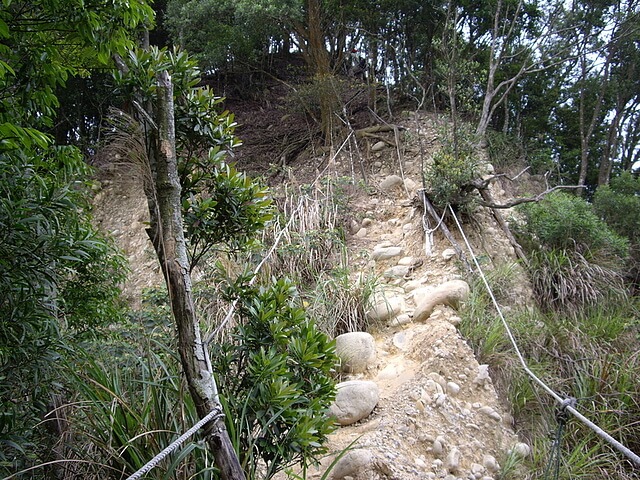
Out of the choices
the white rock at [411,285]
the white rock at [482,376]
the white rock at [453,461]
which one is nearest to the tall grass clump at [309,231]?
the white rock at [411,285]

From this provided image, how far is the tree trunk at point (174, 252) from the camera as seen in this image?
67.4 inches

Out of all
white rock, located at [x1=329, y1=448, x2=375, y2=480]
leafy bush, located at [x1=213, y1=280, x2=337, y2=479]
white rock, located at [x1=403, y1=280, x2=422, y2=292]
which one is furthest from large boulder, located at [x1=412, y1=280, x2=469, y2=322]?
leafy bush, located at [x1=213, y1=280, x2=337, y2=479]

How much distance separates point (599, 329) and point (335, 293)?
219cm

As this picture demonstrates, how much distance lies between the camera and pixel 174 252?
69.4 inches

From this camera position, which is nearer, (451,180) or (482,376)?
(482,376)

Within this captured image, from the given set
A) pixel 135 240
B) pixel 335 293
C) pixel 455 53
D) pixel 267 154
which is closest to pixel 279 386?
pixel 335 293

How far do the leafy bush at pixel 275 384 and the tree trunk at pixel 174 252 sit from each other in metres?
0.17

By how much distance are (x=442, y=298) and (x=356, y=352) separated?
36.7 inches

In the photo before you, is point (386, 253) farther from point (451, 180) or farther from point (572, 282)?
point (572, 282)

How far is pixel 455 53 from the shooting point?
5.30 m

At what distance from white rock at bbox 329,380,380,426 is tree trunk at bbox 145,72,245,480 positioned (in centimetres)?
145

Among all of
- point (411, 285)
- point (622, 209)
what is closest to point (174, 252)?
point (411, 285)

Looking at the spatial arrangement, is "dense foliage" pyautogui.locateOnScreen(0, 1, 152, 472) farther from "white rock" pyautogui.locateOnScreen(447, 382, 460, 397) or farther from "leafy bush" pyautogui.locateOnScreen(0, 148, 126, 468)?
"white rock" pyautogui.locateOnScreen(447, 382, 460, 397)

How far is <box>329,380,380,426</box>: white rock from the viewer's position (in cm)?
305
